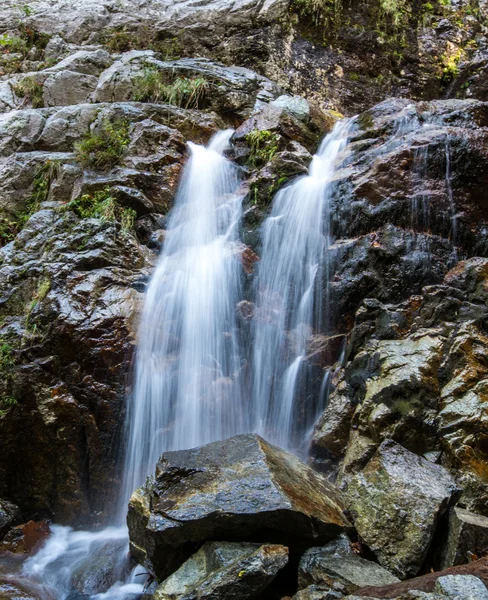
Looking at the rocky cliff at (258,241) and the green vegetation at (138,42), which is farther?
the green vegetation at (138,42)

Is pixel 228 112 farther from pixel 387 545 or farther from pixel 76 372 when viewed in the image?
pixel 387 545

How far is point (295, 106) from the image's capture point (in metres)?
9.84

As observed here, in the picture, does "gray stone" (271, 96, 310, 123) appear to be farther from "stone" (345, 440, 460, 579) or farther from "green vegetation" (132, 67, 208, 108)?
"stone" (345, 440, 460, 579)

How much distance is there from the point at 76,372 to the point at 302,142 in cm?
633

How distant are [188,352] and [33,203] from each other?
5046 mm

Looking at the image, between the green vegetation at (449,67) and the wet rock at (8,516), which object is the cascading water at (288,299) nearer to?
the wet rock at (8,516)

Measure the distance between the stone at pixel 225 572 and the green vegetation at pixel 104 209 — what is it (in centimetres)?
→ 506

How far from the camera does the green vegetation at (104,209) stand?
7.20 metres

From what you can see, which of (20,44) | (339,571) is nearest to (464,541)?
(339,571)

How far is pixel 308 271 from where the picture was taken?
6418mm

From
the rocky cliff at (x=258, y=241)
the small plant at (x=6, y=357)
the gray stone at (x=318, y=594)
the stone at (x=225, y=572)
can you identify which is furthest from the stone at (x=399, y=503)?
the small plant at (x=6, y=357)

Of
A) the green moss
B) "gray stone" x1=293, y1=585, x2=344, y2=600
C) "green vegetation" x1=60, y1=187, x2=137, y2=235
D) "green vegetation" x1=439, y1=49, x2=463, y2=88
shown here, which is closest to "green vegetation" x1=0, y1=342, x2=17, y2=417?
"green vegetation" x1=60, y1=187, x2=137, y2=235

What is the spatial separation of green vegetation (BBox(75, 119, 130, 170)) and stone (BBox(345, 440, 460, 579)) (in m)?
7.07

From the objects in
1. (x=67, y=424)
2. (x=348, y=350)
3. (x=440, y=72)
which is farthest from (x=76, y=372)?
(x=440, y=72)
